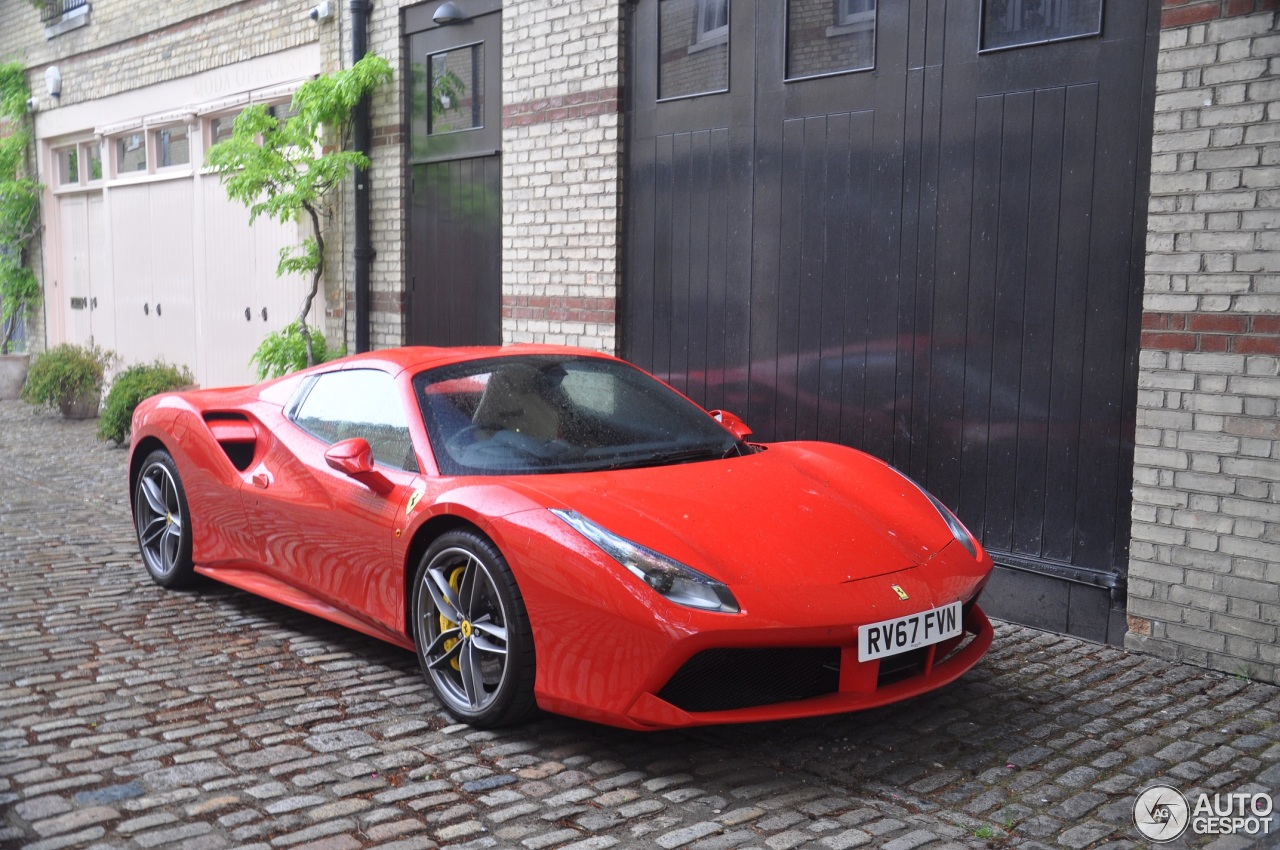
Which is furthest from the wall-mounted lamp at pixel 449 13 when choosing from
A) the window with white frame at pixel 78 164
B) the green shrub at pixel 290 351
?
the window with white frame at pixel 78 164

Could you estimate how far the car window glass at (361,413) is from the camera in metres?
4.70

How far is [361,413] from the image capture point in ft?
16.4

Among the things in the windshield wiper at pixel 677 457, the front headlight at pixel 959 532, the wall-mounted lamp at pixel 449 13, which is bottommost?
the front headlight at pixel 959 532

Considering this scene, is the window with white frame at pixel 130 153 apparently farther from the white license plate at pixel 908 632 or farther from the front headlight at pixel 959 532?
the white license plate at pixel 908 632

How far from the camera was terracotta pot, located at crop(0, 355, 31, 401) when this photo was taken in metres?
16.2

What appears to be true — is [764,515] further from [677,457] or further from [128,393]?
[128,393]

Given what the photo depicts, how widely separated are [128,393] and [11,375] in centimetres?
616

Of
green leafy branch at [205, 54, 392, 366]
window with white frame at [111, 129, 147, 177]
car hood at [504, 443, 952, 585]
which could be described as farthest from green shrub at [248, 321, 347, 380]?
car hood at [504, 443, 952, 585]

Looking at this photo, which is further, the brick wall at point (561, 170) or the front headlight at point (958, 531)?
the brick wall at point (561, 170)

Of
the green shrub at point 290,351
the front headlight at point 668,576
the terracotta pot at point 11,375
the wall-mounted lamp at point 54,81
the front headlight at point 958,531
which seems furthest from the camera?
the terracotta pot at point 11,375

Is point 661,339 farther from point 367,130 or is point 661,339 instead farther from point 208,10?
point 208,10

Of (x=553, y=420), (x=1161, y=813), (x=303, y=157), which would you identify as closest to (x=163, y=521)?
(x=553, y=420)

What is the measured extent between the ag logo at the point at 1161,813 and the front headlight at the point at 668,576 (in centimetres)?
132

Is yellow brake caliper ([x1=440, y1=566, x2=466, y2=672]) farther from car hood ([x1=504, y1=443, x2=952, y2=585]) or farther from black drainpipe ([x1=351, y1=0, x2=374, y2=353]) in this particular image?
black drainpipe ([x1=351, y1=0, x2=374, y2=353])
